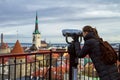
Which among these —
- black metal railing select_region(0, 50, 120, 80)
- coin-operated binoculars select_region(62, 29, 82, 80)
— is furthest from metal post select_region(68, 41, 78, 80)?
black metal railing select_region(0, 50, 120, 80)

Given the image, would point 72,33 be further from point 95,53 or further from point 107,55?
point 107,55

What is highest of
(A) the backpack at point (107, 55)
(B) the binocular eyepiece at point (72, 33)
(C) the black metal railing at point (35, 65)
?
(B) the binocular eyepiece at point (72, 33)

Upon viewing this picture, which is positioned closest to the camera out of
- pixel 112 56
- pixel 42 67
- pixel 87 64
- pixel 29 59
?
pixel 112 56

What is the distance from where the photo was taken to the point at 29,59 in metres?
7.61

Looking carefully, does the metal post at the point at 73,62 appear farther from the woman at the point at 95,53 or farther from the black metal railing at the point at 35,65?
the black metal railing at the point at 35,65

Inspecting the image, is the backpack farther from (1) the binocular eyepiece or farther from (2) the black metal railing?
(2) the black metal railing

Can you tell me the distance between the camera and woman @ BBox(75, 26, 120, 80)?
6.09 m

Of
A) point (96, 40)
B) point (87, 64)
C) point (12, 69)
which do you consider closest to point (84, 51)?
point (96, 40)

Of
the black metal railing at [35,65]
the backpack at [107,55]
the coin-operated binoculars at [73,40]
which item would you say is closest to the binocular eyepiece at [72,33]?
the coin-operated binoculars at [73,40]

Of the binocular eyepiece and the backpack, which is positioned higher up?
the binocular eyepiece

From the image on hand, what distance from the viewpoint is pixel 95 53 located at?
611 cm

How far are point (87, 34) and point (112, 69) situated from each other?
2.24ft

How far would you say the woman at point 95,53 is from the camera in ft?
20.0

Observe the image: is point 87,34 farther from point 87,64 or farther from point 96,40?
point 87,64
